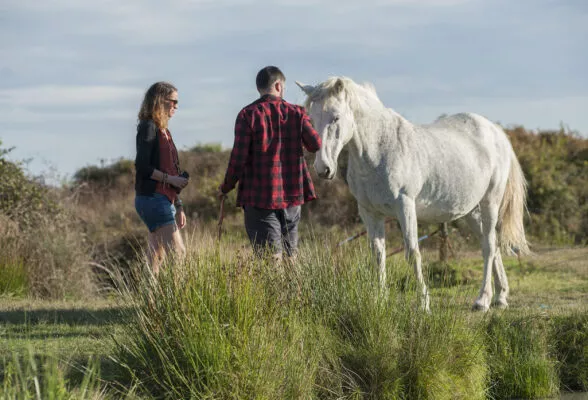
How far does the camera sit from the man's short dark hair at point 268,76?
19.9 ft

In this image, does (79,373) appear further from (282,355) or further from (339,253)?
(339,253)

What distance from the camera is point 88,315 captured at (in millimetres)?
7988

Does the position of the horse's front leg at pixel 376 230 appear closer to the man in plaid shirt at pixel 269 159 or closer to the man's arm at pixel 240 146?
the man in plaid shirt at pixel 269 159

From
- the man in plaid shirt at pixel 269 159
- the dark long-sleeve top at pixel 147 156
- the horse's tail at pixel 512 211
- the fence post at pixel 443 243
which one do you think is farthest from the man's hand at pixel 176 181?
the fence post at pixel 443 243

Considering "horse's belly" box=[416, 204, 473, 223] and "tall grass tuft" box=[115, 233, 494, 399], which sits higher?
"horse's belly" box=[416, 204, 473, 223]

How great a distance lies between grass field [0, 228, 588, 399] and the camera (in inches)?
190

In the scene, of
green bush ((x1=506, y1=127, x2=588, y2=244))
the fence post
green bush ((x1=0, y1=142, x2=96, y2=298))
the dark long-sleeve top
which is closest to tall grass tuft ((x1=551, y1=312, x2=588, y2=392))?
the dark long-sleeve top

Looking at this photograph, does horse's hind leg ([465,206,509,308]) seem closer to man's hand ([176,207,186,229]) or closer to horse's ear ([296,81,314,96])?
horse's ear ([296,81,314,96])

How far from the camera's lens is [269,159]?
6.07 meters

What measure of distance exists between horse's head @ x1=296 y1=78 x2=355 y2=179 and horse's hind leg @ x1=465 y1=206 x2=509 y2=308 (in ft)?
9.10

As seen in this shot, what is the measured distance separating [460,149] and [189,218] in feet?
33.4

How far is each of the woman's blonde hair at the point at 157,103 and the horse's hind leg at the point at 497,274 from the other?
424 cm

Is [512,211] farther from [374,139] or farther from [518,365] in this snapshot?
[518,365]

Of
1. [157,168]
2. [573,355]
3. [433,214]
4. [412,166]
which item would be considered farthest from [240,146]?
[573,355]
